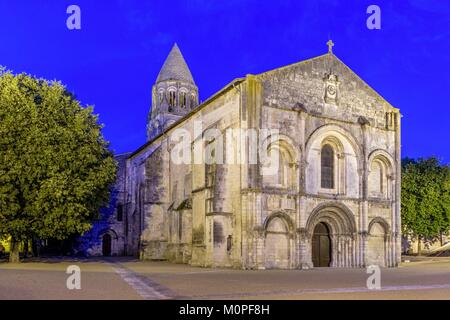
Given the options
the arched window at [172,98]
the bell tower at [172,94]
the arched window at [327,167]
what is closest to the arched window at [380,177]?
the arched window at [327,167]

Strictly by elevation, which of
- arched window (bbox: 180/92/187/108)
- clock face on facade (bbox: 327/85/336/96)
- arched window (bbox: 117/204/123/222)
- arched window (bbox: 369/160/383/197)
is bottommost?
arched window (bbox: 117/204/123/222)

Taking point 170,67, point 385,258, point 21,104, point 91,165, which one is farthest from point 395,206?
point 170,67

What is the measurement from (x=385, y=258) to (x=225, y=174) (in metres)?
12.9

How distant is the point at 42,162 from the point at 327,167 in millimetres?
17612

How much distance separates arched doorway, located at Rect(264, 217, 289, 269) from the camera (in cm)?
2870

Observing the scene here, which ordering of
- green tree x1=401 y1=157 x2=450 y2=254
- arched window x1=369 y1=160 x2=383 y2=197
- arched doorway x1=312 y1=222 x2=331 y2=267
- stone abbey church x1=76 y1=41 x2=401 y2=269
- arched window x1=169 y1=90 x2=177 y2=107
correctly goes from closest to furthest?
stone abbey church x1=76 y1=41 x2=401 y2=269 → arched doorway x1=312 y1=222 x2=331 y2=267 → arched window x1=369 y1=160 x2=383 y2=197 → green tree x1=401 y1=157 x2=450 y2=254 → arched window x1=169 y1=90 x2=177 y2=107

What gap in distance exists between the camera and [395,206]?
113 ft

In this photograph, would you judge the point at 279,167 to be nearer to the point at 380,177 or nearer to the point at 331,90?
the point at 331,90

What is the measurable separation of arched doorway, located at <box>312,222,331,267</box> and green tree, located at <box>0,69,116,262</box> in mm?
13901

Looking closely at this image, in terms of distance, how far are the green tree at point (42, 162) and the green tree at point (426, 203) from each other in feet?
112

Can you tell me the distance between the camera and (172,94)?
63.9m

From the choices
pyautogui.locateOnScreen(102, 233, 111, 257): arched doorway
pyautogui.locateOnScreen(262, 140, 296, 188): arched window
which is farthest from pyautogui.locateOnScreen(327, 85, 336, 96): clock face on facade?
pyautogui.locateOnScreen(102, 233, 111, 257): arched doorway

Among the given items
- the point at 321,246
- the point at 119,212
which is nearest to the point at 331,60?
the point at 321,246

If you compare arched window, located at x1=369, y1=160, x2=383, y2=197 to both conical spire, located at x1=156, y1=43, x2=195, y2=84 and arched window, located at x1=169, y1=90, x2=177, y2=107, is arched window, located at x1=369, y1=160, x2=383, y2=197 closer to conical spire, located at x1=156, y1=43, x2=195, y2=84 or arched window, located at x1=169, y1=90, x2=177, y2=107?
arched window, located at x1=169, y1=90, x2=177, y2=107
